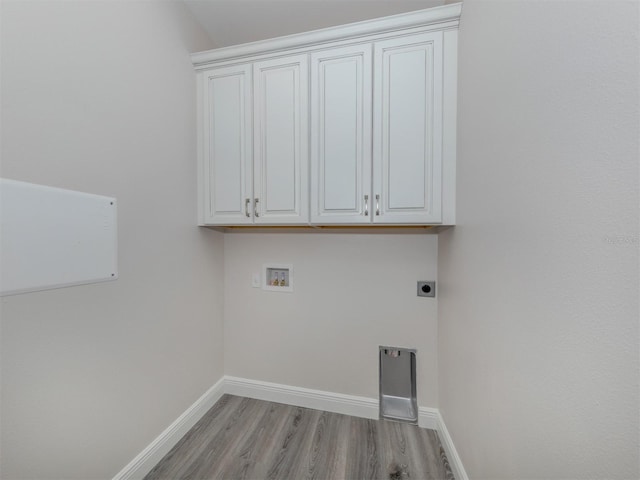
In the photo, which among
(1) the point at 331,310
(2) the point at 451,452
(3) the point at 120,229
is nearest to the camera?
(3) the point at 120,229

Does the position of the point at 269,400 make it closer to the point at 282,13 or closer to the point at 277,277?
the point at 277,277

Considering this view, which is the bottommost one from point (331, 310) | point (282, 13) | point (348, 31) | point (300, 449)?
point (300, 449)

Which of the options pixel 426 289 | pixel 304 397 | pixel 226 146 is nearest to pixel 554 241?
pixel 426 289

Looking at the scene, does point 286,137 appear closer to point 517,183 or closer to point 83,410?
point 517,183

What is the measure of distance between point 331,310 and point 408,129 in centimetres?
129

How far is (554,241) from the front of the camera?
625 millimetres

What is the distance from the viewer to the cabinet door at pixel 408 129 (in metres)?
1.37

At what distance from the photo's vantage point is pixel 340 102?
1.48m

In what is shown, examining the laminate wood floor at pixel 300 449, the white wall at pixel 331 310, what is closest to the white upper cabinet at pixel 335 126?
the white wall at pixel 331 310

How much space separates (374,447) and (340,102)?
2.06m

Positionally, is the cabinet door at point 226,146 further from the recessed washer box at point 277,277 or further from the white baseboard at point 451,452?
the white baseboard at point 451,452

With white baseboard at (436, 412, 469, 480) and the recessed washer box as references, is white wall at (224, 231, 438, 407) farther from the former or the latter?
white baseboard at (436, 412, 469, 480)

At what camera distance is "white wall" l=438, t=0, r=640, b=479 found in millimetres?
462

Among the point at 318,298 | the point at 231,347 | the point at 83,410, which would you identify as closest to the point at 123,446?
the point at 83,410
